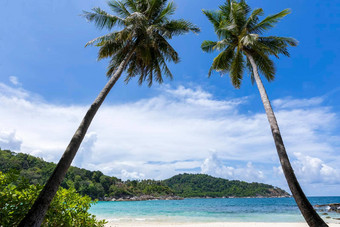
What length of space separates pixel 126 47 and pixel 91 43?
1716 mm

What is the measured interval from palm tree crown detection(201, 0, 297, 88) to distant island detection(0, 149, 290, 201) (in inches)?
2134

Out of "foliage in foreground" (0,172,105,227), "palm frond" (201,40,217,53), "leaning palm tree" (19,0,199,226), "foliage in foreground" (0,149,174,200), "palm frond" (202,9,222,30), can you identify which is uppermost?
"foliage in foreground" (0,149,174,200)

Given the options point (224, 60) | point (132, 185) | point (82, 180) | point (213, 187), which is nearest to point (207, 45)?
point (224, 60)

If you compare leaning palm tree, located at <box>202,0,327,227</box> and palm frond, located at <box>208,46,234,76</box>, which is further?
palm frond, located at <box>208,46,234,76</box>

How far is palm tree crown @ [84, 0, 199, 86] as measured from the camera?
30.7 feet

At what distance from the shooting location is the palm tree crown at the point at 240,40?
34.2ft

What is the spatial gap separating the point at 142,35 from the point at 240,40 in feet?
15.8

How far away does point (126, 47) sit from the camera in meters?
9.93

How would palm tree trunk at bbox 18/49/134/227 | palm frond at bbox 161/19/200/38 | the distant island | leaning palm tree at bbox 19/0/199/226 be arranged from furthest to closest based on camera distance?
1. the distant island
2. palm frond at bbox 161/19/200/38
3. leaning palm tree at bbox 19/0/199/226
4. palm tree trunk at bbox 18/49/134/227

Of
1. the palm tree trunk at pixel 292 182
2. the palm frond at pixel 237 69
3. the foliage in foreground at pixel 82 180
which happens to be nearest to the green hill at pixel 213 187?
the foliage in foreground at pixel 82 180

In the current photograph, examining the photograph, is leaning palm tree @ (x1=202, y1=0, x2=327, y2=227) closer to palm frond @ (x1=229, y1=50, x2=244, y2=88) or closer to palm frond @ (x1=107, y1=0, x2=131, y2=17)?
palm frond @ (x1=229, y1=50, x2=244, y2=88)

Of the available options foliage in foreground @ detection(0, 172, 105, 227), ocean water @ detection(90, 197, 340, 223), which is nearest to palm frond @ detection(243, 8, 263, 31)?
foliage in foreground @ detection(0, 172, 105, 227)

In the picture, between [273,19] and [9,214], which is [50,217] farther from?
[273,19]

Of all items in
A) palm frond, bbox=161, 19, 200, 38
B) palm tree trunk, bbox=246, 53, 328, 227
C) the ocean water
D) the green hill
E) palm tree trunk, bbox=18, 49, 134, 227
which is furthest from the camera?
the green hill
